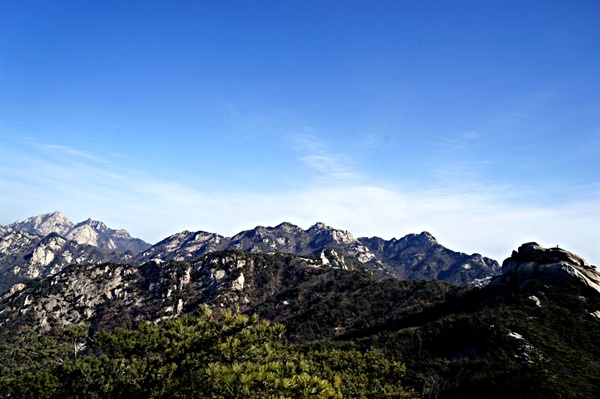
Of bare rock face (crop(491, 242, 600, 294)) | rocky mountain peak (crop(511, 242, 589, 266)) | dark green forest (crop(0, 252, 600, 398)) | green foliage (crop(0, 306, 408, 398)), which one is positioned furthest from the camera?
rocky mountain peak (crop(511, 242, 589, 266))

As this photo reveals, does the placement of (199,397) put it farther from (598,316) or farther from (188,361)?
(598,316)

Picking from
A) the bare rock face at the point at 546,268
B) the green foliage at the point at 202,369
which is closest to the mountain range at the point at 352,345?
the green foliage at the point at 202,369

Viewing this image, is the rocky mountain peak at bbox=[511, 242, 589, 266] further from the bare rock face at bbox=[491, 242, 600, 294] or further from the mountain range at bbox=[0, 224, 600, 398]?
the mountain range at bbox=[0, 224, 600, 398]

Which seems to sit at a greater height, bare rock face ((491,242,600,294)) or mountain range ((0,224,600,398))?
bare rock face ((491,242,600,294))

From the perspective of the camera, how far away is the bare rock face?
324 ft

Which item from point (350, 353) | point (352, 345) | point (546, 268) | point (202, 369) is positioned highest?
point (546, 268)

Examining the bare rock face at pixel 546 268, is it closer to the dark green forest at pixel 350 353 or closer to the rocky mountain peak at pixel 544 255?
the rocky mountain peak at pixel 544 255

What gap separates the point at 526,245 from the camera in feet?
422

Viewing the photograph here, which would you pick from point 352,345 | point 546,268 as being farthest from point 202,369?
point 546,268

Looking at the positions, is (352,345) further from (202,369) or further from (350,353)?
(202,369)

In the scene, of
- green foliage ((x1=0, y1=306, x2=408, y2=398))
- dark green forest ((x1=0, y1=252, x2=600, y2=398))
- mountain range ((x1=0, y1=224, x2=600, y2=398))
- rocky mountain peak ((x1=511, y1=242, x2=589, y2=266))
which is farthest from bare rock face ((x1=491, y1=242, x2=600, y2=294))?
green foliage ((x1=0, y1=306, x2=408, y2=398))

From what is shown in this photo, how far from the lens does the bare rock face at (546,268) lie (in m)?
98.8

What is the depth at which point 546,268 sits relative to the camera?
10562cm

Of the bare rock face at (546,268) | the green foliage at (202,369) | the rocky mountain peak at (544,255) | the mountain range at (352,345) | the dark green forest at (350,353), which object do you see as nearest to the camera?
the green foliage at (202,369)
